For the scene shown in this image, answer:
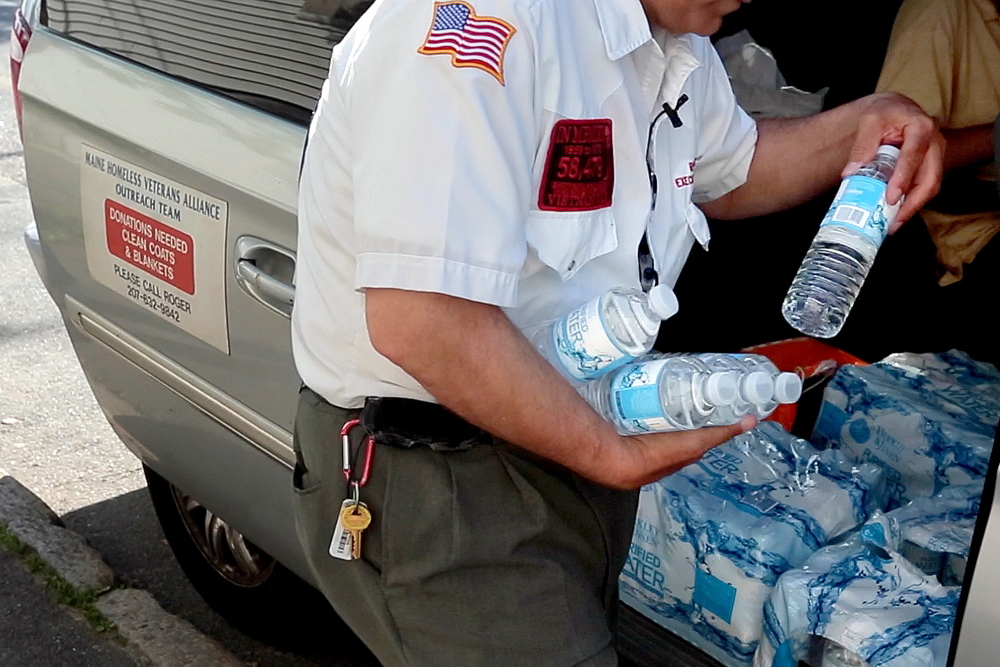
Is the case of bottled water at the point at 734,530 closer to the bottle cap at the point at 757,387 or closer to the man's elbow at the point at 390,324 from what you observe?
the bottle cap at the point at 757,387

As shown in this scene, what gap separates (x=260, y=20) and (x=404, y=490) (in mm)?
1150

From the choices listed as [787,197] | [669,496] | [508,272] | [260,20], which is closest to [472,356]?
[508,272]

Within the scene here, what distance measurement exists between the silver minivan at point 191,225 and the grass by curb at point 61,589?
1.13ft

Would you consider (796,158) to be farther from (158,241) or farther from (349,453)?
(158,241)

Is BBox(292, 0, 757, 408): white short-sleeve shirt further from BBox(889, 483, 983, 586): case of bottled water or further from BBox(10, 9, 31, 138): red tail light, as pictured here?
BBox(10, 9, 31, 138): red tail light

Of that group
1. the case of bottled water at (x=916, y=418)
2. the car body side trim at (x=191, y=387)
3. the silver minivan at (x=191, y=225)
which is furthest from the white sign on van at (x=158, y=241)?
the case of bottled water at (x=916, y=418)

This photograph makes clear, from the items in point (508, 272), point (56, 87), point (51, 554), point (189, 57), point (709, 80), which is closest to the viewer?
point (508, 272)

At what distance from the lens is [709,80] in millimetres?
1688

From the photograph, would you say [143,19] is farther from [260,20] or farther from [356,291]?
[356,291]

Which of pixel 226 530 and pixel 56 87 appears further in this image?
pixel 226 530

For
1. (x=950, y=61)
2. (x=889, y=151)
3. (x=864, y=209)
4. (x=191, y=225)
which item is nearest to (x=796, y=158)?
(x=889, y=151)

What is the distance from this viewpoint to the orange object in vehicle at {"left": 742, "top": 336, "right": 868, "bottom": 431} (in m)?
2.55

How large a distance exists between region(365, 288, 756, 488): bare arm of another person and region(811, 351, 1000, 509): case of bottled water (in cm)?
105

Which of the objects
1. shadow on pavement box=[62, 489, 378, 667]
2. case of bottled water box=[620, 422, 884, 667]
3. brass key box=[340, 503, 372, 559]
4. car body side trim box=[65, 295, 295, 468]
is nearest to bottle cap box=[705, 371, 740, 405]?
brass key box=[340, 503, 372, 559]
